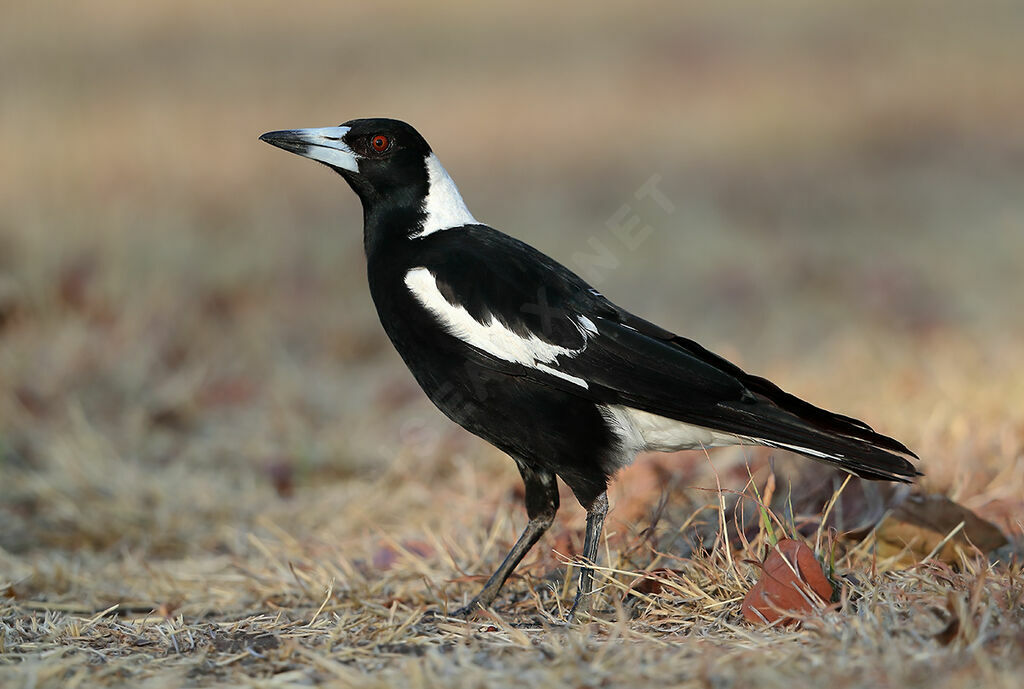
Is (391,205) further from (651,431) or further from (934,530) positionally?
(934,530)

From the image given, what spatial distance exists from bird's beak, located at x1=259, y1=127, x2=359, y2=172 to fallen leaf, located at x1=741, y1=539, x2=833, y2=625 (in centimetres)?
157

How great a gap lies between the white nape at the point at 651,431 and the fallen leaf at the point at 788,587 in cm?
41

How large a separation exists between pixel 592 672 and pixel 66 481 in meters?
2.92

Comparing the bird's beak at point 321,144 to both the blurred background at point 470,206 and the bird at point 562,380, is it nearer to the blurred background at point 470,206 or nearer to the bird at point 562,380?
the bird at point 562,380

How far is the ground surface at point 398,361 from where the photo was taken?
2.41 m

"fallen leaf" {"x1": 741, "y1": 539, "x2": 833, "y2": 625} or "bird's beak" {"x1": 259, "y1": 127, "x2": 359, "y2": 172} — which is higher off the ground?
"bird's beak" {"x1": 259, "y1": 127, "x2": 359, "y2": 172}

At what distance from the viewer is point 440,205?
3250mm

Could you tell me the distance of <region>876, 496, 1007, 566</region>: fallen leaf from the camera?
295 cm

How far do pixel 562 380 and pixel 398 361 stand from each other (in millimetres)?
3393

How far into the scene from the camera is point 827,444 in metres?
2.67

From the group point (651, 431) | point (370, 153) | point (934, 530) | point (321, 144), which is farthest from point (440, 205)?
point (934, 530)

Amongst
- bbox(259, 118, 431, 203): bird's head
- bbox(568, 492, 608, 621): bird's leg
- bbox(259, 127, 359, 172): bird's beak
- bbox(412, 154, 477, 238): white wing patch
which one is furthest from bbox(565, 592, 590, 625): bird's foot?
bbox(259, 127, 359, 172): bird's beak

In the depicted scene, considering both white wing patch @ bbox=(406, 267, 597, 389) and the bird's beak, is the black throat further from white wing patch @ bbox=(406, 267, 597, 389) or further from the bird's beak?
white wing patch @ bbox=(406, 267, 597, 389)

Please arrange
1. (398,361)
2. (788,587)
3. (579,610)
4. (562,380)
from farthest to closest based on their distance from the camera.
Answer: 1. (398,361)
2. (562,380)
3. (579,610)
4. (788,587)
